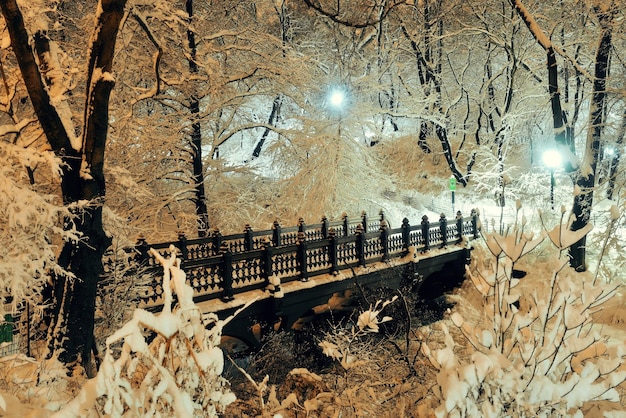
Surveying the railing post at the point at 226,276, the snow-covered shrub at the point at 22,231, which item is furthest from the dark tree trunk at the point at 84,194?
the railing post at the point at 226,276

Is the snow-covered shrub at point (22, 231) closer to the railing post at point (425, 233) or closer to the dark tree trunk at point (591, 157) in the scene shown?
the railing post at point (425, 233)

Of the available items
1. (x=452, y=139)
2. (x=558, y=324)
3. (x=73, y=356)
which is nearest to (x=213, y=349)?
(x=558, y=324)

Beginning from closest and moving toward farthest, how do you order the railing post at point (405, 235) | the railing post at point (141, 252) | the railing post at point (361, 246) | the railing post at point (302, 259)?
1. the railing post at point (141, 252)
2. the railing post at point (302, 259)
3. the railing post at point (361, 246)
4. the railing post at point (405, 235)

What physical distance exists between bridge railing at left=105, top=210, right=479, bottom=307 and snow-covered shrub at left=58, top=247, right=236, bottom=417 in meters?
6.86

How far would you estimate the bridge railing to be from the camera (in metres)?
9.70

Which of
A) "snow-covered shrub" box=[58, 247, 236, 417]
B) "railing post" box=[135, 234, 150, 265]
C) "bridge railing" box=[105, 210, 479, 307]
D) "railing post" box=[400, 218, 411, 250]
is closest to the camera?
"snow-covered shrub" box=[58, 247, 236, 417]

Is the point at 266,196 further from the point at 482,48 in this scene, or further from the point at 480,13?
the point at 482,48

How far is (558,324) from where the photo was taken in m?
3.57

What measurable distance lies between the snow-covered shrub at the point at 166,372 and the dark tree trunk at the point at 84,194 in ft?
14.7

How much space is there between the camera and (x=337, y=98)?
17.8 meters

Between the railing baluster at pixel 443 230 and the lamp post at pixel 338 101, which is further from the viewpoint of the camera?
the lamp post at pixel 338 101

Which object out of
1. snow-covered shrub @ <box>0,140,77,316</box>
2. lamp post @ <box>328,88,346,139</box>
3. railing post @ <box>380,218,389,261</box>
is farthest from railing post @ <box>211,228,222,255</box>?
lamp post @ <box>328,88,346,139</box>

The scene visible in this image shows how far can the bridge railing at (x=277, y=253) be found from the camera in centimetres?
970

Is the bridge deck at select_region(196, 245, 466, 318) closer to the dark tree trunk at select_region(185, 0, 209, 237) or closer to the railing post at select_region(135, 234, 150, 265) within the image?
the railing post at select_region(135, 234, 150, 265)
